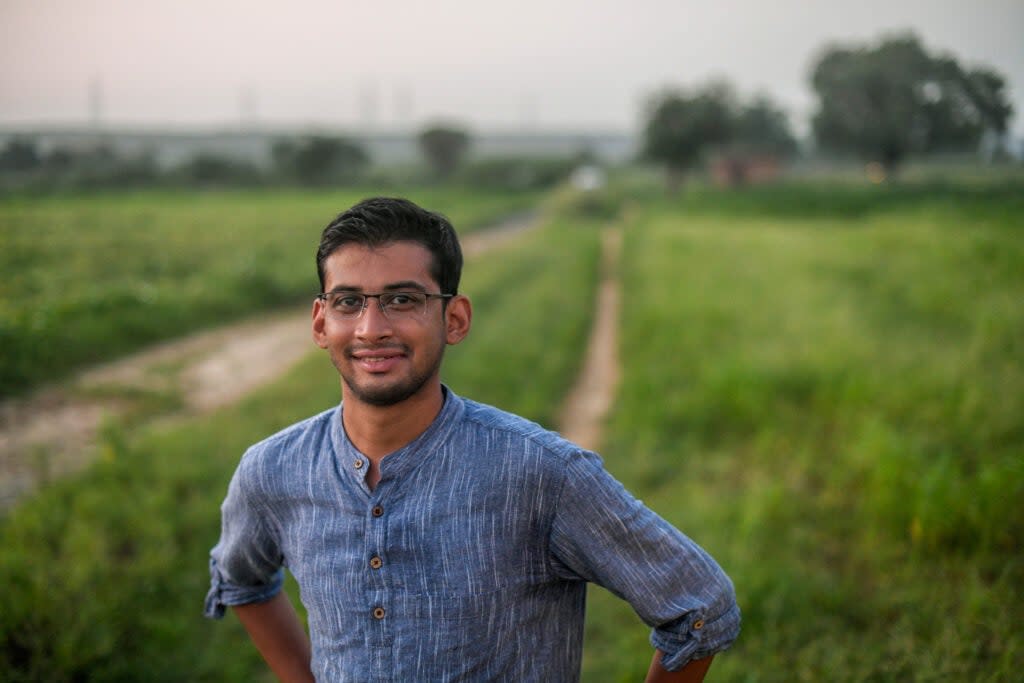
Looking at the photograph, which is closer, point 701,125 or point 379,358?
point 379,358

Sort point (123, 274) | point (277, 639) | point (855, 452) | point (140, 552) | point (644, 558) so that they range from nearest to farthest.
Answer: point (644, 558), point (277, 639), point (140, 552), point (855, 452), point (123, 274)

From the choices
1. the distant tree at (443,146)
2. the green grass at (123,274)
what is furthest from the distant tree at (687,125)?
the green grass at (123,274)

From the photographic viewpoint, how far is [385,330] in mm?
1501

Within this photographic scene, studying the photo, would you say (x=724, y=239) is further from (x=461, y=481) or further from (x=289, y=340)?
(x=461, y=481)

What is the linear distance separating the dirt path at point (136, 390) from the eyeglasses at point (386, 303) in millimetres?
3803

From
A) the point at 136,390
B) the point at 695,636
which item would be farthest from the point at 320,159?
the point at 695,636

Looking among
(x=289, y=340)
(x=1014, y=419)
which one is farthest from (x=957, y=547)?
(x=289, y=340)

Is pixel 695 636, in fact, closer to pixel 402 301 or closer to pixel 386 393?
pixel 386 393

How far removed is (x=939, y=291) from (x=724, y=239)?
8441 mm

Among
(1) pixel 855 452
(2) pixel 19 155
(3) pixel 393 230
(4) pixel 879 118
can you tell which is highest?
(4) pixel 879 118

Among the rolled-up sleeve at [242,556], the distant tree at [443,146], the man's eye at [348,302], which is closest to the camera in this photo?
the man's eye at [348,302]

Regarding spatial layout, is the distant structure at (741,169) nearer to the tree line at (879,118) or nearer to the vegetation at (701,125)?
the vegetation at (701,125)

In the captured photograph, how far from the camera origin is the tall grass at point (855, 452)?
10.2ft

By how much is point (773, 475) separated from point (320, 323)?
12.9ft
